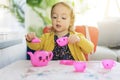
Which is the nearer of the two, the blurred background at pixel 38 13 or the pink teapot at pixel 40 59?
the pink teapot at pixel 40 59

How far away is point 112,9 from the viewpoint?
2.63m

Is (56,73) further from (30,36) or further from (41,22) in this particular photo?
(41,22)

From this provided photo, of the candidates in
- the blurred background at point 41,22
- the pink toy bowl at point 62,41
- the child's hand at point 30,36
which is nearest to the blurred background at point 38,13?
the blurred background at point 41,22

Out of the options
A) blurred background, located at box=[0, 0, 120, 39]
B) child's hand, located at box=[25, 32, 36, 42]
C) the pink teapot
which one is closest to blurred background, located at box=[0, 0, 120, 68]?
blurred background, located at box=[0, 0, 120, 39]

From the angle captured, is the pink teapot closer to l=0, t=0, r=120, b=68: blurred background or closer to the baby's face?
l=0, t=0, r=120, b=68: blurred background

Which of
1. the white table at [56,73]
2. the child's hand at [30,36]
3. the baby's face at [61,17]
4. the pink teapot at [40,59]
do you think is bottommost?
the white table at [56,73]

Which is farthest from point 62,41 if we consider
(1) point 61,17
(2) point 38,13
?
(2) point 38,13

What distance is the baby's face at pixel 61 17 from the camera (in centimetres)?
130

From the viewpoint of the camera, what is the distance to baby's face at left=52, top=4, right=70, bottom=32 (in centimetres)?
130

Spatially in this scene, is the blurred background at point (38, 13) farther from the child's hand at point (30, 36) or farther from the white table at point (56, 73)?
the white table at point (56, 73)

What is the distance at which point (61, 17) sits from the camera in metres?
1.30

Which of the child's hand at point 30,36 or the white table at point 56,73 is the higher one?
the child's hand at point 30,36

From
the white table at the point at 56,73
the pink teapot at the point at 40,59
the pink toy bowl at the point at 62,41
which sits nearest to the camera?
the white table at the point at 56,73

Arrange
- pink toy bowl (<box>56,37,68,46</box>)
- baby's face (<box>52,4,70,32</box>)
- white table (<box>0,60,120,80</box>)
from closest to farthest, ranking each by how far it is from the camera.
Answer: white table (<box>0,60,120,80</box>) < pink toy bowl (<box>56,37,68,46</box>) < baby's face (<box>52,4,70,32</box>)
